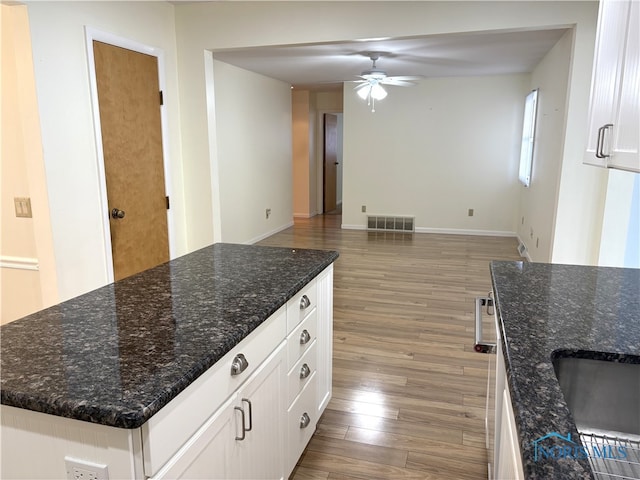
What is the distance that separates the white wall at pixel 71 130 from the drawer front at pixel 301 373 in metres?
1.85

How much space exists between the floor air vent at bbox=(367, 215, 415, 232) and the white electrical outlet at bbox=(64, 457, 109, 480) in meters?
7.02

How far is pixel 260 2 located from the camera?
3.76m

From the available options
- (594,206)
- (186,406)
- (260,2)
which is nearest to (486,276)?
(594,206)

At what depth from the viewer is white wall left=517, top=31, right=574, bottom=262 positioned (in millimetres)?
4168

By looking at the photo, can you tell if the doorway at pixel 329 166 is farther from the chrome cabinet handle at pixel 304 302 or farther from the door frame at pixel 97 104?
the chrome cabinet handle at pixel 304 302

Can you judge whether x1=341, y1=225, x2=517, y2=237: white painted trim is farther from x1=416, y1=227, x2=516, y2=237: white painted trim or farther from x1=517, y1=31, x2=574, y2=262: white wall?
x1=517, y1=31, x2=574, y2=262: white wall

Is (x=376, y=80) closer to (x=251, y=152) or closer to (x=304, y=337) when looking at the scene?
(x=251, y=152)

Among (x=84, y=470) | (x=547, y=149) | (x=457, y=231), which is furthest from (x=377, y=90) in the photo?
(x=84, y=470)

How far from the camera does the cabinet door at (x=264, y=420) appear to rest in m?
1.39

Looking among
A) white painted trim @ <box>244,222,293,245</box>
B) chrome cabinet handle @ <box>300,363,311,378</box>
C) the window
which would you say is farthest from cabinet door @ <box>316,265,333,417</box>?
the window

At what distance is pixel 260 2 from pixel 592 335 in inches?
141

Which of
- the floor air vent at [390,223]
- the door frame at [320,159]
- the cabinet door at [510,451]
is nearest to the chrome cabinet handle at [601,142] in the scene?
the cabinet door at [510,451]

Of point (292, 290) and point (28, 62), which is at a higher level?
point (28, 62)

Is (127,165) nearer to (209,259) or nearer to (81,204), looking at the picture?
(81,204)
